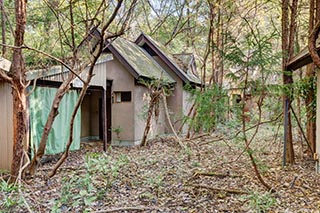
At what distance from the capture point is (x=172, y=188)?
5.86 meters

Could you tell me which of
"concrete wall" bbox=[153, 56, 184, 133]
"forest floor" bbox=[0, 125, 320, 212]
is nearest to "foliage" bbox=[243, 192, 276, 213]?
"forest floor" bbox=[0, 125, 320, 212]

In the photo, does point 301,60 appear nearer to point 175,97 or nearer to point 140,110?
point 140,110

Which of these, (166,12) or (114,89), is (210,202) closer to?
(114,89)

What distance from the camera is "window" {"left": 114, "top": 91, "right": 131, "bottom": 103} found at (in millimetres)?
12412

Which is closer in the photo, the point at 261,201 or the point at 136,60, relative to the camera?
the point at 261,201

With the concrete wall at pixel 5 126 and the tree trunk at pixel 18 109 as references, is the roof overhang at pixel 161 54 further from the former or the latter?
the tree trunk at pixel 18 109

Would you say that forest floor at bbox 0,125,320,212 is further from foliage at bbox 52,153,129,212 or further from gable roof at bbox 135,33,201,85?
gable roof at bbox 135,33,201,85

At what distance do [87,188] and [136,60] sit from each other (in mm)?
8227

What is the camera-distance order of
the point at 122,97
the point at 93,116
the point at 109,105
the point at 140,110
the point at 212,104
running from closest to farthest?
the point at 212,104, the point at 122,97, the point at 140,110, the point at 109,105, the point at 93,116

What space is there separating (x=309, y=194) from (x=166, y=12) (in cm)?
1472

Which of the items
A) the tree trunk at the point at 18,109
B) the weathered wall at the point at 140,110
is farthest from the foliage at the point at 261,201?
the weathered wall at the point at 140,110

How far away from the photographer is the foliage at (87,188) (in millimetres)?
4930

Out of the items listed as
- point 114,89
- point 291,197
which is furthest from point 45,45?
point 291,197

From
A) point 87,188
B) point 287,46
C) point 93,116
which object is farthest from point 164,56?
point 87,188
